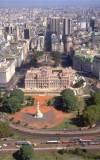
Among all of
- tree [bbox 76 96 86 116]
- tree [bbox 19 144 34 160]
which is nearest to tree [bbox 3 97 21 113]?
tree [bbox 76 96 86 116]

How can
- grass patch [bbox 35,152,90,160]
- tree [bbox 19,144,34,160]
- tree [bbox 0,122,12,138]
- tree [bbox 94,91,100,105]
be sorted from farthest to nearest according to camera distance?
tree [bbox 94,91,100,105] → tree [bbox 0,122,12,138] → grass patch [bbox 35,152,90,160] → tree [bbox 19,144,34,160]

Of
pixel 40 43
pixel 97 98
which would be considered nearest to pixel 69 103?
pixel 97 98

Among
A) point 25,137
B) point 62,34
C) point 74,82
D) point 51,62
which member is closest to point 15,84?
point 74,82

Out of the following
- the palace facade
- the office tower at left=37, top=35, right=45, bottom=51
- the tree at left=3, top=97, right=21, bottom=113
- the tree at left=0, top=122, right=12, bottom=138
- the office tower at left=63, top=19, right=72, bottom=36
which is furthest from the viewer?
the office tower at left=63, top=19, right=72, bottom=36

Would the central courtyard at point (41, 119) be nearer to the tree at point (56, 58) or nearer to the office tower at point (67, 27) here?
the tree at point (56, 58)

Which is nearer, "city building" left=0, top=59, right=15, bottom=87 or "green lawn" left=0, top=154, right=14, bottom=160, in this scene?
"green lawn" left=0, top=154, right=14, bottom=160

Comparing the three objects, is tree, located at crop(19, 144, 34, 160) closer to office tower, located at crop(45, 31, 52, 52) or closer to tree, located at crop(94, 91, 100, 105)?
tree, located at crop(94, 91, 100, 105)

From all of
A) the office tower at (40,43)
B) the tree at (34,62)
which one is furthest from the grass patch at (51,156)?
the office tower at (40,43)

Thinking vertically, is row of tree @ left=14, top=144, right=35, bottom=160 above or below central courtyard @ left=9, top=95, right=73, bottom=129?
above

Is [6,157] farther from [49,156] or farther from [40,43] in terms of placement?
[40,43]
